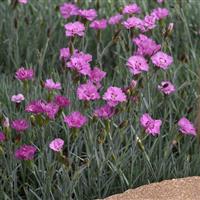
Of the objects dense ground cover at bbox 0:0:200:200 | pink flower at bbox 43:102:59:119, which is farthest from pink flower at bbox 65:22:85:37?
pink flower at bbox 43:102:59:119

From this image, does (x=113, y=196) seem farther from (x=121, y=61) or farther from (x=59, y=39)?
(x=59, y=39)

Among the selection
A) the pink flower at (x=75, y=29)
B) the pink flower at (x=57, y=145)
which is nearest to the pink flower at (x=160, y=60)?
the pink flower at (x=75, y=29)

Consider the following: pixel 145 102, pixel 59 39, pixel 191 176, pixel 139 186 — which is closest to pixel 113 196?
pixel 139 186

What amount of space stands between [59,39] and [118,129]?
1.32 meters

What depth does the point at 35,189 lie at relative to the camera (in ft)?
8.46

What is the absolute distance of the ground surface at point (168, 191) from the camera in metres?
2.45

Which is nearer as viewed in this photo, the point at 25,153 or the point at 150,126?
the point at 25,153

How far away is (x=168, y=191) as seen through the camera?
8.16ft

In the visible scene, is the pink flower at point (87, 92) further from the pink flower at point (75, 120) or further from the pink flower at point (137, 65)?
the pink flower at point (137, 65)

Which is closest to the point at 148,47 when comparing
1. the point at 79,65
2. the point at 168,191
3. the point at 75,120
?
the point at 79,65

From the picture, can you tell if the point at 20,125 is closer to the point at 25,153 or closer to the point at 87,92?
the point at 25,153

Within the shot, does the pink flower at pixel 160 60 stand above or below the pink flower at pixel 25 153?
above

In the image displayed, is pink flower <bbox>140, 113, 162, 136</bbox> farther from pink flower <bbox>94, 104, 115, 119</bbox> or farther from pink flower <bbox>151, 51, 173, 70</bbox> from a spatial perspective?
pink flower <bbox>151, 51, 173, 70</bbox>

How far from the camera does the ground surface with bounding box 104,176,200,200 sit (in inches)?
96.6
